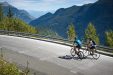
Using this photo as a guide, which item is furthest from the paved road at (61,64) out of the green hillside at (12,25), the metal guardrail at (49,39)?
the green hillside at (12,25)

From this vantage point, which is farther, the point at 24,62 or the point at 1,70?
the point at 24,62

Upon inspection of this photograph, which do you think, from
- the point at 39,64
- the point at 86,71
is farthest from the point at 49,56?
the point at 86,71

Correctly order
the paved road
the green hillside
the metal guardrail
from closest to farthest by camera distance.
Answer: the paved road, the metal guardrail, the green hillside

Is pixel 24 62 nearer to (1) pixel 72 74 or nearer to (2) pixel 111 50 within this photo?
(1) pixel 72 74

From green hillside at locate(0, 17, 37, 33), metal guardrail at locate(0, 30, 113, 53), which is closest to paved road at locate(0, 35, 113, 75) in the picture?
metal guardrail at locate(0, 30, 113, 53)

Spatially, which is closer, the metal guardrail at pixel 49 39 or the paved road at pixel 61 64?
the paved road at pixel 61 64

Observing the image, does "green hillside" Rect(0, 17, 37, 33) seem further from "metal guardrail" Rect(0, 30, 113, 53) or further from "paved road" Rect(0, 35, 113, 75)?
"paved road" Rect(0, 35, 113, 75)

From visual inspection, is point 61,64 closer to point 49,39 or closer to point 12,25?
point 49,39

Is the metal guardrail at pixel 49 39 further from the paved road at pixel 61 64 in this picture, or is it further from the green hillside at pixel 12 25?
the green hillside at pixel 12 25

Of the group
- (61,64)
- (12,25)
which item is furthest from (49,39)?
(12,25)

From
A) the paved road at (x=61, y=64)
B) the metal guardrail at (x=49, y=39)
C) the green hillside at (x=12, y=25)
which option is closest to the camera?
the paved road at (x=61, y=64)

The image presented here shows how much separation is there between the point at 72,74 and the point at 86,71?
1.49 metres

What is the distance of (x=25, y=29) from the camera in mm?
142500

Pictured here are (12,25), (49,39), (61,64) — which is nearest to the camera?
(61,64)
